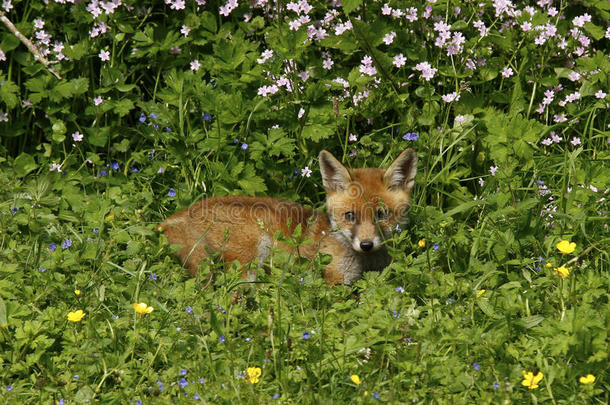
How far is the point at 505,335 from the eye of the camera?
358cm

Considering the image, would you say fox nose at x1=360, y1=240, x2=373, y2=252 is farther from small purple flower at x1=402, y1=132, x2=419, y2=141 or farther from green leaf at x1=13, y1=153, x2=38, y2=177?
green leaf at x1=13, y1=153, x2=38, y2=177

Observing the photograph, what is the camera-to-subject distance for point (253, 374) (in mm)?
3297

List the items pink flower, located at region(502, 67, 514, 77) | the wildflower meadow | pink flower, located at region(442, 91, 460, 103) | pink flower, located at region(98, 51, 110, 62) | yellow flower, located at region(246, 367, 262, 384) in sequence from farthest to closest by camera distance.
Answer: pink flower, located at region(98, 51, 110, 62), pink flower, located at region(502, 67, 514, 77), pink flower, located at region(442, 91, 460, 103), the wildflower meadow, yellow flower, located at region(246, 367, 262, 384)

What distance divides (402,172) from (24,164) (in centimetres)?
332

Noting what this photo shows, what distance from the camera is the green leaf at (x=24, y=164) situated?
623cm

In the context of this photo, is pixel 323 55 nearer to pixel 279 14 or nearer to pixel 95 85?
pixel 279 14

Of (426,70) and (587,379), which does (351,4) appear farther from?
(587,379)

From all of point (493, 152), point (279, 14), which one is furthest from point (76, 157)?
point (493, 152)

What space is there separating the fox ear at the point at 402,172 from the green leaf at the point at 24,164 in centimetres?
312

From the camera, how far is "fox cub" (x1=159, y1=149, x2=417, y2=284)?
512 cm

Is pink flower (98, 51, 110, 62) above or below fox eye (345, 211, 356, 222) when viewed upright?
above

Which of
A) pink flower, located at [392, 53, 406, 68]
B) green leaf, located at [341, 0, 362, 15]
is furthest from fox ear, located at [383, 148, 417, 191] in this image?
green leaf, located at [341, 0, 362, 15]

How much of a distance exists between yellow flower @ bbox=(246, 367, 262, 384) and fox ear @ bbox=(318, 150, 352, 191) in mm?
2079

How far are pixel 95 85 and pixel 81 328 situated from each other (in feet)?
10.4
